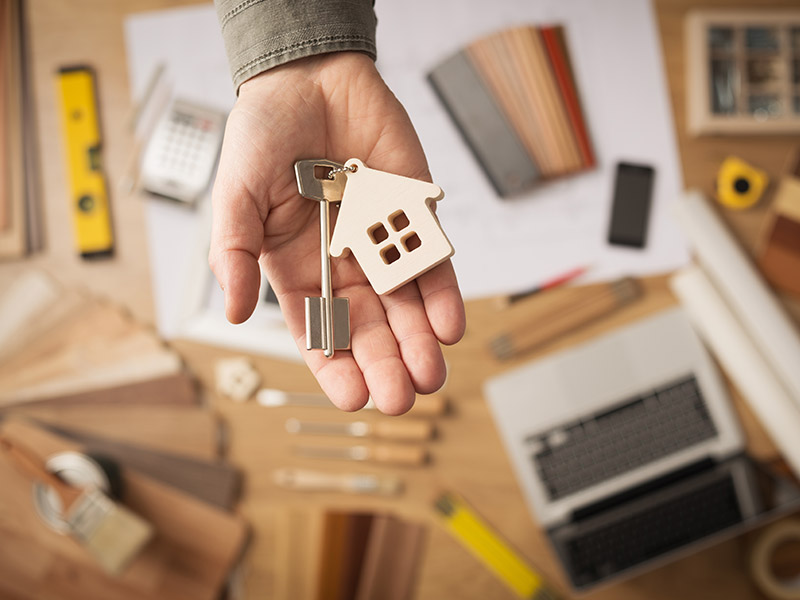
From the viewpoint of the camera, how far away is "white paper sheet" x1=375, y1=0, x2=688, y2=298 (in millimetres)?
1292

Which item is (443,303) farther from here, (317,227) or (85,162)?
(85,162)

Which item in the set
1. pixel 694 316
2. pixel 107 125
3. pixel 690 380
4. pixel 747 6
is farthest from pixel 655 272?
pixel 107 125

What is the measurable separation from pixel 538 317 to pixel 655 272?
239mm

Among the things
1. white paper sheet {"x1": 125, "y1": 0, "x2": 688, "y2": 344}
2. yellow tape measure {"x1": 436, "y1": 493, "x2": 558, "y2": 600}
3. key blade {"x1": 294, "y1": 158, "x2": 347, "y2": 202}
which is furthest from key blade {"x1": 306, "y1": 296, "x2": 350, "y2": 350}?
yellow tape measure {"x1": 436, "y1": 493, "x2": 558, "y2": 600}

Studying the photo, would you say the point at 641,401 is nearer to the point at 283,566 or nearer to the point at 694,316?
the point at 694,316

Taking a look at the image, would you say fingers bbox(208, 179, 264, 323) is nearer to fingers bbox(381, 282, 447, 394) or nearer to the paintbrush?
fingers bbox(381, 282, 447, 394)

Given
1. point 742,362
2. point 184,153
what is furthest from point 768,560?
point 184,153

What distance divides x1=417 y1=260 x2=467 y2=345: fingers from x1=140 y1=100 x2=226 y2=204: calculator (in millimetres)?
674

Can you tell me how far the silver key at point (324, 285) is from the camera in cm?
79

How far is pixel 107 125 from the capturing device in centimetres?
138

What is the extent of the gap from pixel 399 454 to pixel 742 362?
64 centimetres

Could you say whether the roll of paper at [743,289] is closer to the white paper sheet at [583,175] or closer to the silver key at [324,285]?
the white paper sheet at [583,175]

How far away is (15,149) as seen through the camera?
1383 mm

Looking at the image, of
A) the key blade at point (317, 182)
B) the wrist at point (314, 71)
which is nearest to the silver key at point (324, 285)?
the key blade at point (317, 182)
